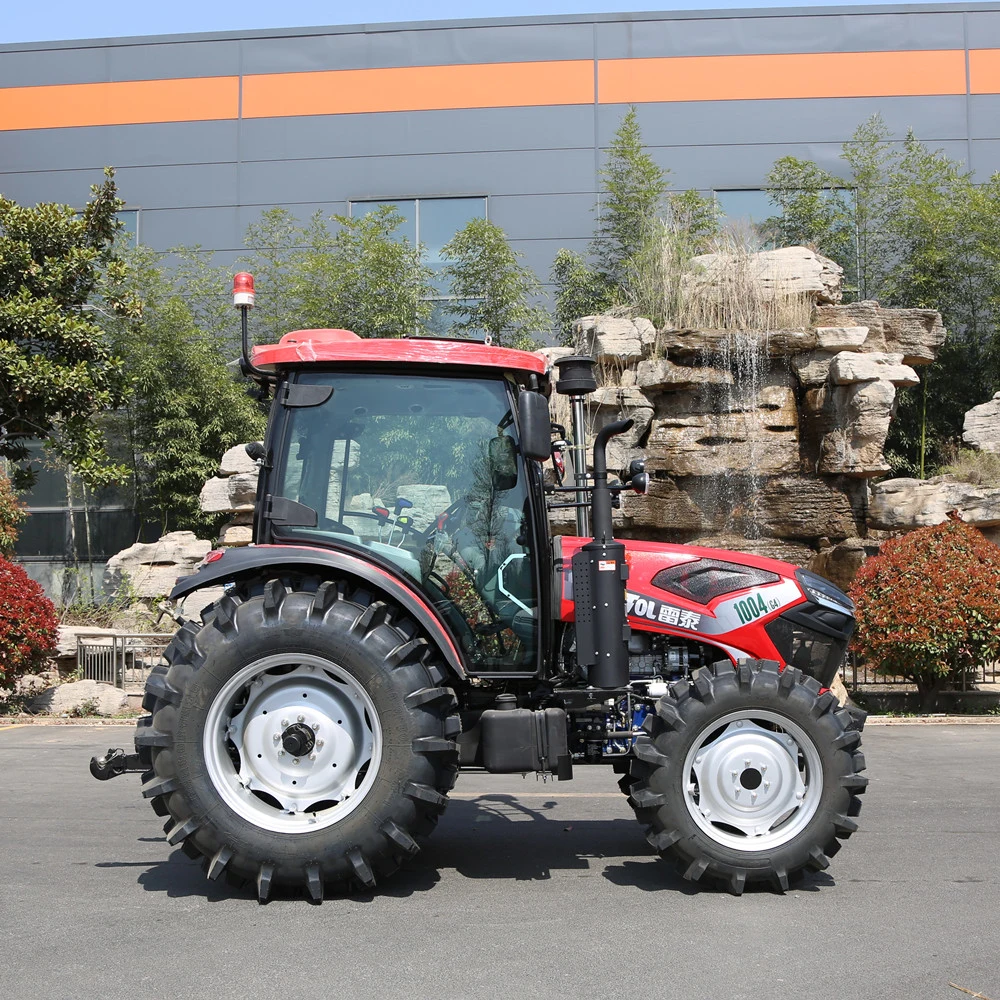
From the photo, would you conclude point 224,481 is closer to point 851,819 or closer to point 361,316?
point 361,316

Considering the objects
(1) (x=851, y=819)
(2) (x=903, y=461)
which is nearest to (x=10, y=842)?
(1) (x=851, y=819)

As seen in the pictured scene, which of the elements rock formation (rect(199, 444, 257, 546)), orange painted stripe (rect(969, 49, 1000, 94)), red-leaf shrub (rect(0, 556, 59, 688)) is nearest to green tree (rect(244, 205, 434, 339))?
rock formation (rect(199, 444, 257, 546))

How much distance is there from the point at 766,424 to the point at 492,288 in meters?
5.73

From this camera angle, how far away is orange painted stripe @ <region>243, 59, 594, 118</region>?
2047 centimetres

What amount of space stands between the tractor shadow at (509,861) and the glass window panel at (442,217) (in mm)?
16052

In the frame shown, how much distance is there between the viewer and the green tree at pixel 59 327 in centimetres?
1273

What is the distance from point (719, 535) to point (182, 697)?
34.3 feet

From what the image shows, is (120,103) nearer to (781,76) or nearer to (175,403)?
(175,403)

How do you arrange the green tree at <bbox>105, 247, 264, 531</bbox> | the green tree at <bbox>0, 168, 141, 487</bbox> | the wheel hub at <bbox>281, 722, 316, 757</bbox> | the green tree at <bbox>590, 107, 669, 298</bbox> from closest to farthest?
the wheel hub at <bbox>281, 722, 316, 757</bbox>, the green tree at <bbox>0, 168, 141, 487</bbox>, the green tree at <bbox>105, 247, 264, 531</bbox>, the green tree at <bbox>590, 107, 669, 298</bbox>

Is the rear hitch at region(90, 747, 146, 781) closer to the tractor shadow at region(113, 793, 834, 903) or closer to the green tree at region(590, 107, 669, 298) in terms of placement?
the tractor shadow at region(113, 793, 834, 903)

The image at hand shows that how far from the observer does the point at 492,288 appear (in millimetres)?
17547

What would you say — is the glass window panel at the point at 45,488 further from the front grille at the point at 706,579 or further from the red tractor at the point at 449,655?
the front grille at the point at 706,579

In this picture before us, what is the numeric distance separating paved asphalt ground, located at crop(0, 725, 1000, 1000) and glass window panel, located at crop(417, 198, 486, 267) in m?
16.2

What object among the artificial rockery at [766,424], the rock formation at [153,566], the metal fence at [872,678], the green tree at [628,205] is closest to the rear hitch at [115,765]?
the metal fence at [872,678]
